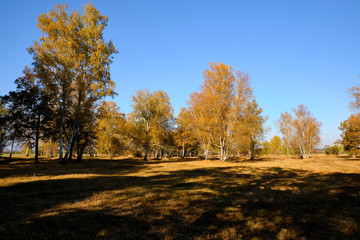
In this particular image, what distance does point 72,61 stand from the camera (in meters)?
25.4

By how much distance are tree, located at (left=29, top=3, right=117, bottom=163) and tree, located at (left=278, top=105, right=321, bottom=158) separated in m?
49.8

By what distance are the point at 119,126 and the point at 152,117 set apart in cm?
1057

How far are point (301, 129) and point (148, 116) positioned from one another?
42740mm

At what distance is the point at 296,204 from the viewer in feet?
25.3

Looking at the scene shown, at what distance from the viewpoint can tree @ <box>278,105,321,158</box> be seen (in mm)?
49531

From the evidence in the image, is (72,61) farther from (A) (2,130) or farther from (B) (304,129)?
(B) (304,129)

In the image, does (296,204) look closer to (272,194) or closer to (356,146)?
(272,194)

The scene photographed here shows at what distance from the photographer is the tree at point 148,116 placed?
43278 mm

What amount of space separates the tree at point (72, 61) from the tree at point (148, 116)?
16.4 metres

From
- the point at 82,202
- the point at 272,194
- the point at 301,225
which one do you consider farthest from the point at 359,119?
the point at 82,202

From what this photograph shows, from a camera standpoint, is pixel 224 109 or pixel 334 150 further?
pixel 334 150

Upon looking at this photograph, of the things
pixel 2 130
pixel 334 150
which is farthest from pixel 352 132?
pixel 2 130

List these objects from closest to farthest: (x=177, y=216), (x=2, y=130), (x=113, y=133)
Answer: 1. (x=177, y=216)
2. (x=2, y=130)
3. (x=113, y=133)

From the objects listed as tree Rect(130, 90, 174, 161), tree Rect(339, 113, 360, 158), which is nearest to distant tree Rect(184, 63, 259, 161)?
tree Rect(130, 90, 174, 161)
